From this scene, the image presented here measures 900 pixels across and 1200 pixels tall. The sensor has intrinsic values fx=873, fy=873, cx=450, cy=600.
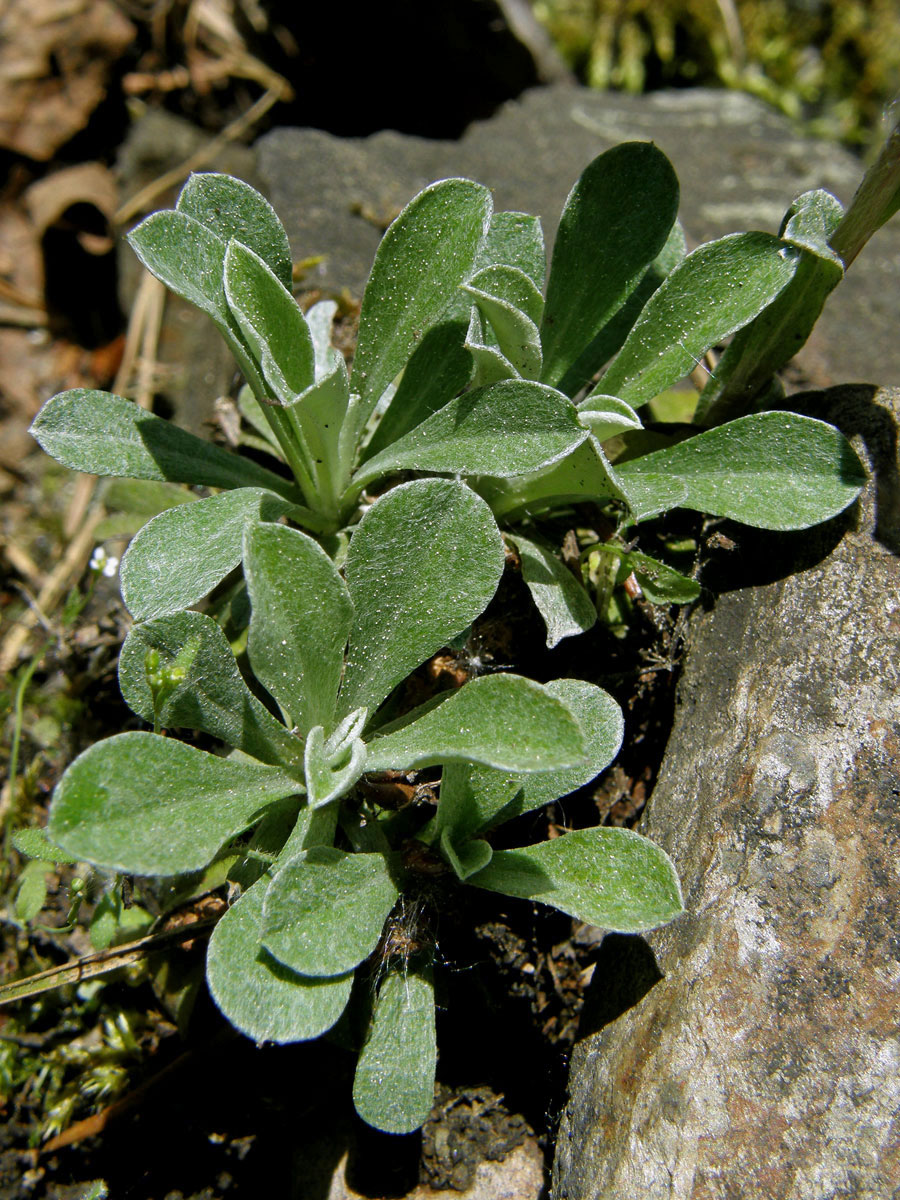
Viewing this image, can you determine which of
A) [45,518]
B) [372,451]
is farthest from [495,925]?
[45,518]

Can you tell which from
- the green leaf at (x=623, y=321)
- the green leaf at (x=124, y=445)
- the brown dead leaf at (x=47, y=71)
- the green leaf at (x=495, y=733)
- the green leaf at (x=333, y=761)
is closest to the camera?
the green leaf at (x=495, y=733)

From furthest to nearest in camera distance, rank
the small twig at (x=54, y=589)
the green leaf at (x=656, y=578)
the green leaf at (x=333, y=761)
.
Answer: the small twig at (x=54, y=589) → the green leaf at (x=656, y=578) → the green leaf at (x=333, y=761)

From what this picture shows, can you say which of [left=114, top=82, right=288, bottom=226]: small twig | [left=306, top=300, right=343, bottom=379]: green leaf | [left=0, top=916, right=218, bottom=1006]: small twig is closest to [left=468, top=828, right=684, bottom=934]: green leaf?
[left=0, top=916, right=218, bottom=1006]: small twig

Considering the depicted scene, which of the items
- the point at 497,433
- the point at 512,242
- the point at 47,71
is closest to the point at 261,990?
the point at 497,433

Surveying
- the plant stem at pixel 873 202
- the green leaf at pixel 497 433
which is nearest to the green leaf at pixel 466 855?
the green leaf at pixel 497 433

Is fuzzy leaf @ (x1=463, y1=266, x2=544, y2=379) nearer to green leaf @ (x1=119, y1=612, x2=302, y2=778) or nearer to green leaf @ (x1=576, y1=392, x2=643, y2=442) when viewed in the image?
green leaf @ (x1=576, y1=392, x2=643, y2=442)

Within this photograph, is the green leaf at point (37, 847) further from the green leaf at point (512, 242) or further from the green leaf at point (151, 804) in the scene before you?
the green leaf at point (512, 242)
